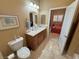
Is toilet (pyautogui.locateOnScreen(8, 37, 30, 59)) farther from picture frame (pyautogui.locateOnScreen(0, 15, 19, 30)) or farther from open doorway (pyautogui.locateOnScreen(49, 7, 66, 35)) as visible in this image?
open doorway (pyautogui.locateOnScreen(49, 7, 66, 35))

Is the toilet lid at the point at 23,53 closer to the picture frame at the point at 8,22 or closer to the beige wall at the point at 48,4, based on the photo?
the picture frame at the point at 8,22

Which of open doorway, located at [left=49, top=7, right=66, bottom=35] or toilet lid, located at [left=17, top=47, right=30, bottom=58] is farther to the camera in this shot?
open doorway, located at [left=49, top=7, right=66, bottom=35]

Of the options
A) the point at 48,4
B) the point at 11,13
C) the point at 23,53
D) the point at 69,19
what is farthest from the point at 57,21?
the point at 23,53

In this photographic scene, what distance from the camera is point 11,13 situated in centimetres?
196

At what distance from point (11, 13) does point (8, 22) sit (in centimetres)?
33

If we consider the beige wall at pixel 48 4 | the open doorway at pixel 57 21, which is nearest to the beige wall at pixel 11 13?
the beige wall at pixel 48 4

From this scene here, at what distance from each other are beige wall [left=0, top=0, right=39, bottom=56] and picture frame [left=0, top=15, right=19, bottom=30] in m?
0.12

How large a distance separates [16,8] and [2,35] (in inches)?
40.9

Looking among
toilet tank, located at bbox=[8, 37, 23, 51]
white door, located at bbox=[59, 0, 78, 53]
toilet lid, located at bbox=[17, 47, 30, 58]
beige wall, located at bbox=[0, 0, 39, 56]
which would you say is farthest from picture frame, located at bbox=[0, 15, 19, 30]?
white door, located at bbox=[59, 0, 78, 53]

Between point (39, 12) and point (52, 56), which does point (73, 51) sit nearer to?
point (52, 56)

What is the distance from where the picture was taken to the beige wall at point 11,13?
5.68 ft

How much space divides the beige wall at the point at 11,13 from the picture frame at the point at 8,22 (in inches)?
4.6

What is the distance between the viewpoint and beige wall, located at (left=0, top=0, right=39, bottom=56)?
1.73m

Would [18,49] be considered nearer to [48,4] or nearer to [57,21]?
[48,4]
